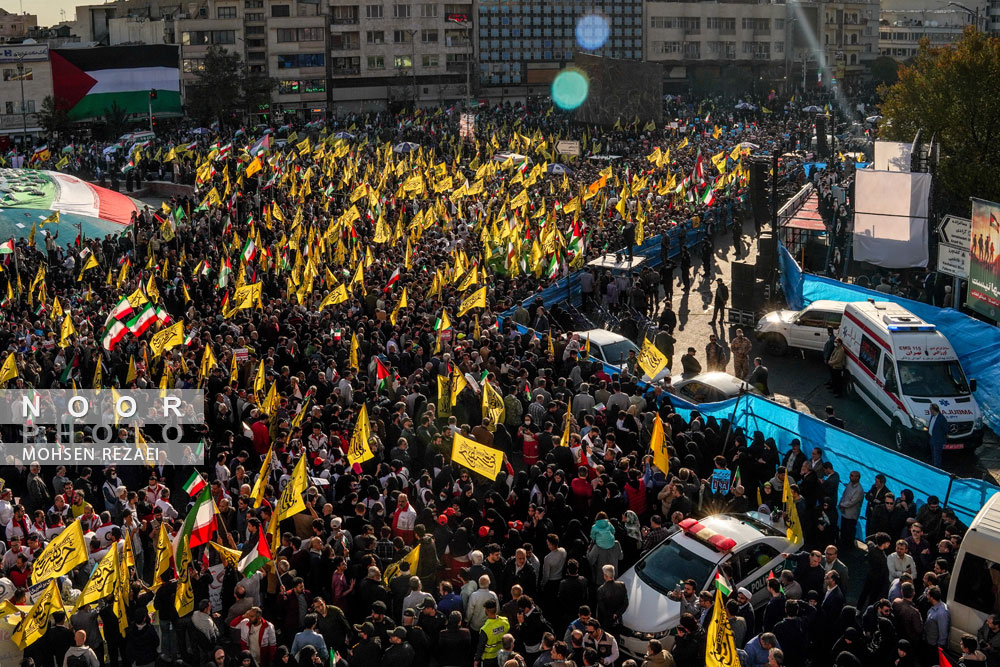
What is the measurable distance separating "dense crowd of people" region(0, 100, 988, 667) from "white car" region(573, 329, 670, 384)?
1.50 feet

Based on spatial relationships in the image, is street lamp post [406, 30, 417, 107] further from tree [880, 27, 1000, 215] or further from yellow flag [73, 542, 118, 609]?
yellow flag [73, 542, 118, 609]

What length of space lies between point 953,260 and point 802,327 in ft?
14.1

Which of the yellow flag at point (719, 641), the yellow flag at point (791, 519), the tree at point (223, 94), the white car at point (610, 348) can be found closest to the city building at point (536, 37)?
the tree at point (223, 94)

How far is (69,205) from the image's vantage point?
39281 millimetres

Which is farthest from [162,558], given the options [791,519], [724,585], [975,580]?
[975,580]

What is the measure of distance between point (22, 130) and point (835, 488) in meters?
70.2

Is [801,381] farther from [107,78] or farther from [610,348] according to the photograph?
[107,78]

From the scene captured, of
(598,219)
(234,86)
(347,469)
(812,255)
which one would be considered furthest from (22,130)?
(347,469)

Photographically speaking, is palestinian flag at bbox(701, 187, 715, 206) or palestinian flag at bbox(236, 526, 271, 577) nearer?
palestinian flag at bbox(236, 526, 271, 577)

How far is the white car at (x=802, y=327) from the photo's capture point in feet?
Answer: 76.1

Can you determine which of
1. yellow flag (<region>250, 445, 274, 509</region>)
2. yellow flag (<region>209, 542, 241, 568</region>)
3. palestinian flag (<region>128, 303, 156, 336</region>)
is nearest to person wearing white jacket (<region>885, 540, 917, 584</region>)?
yellow flag (<region>209, 542, 241, 568</region>)

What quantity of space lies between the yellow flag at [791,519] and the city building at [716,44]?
89337mm

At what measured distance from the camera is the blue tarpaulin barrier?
44.7ft

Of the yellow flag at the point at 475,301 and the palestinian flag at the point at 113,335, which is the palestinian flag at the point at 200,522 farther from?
the yellow flag at the point at 475,301
